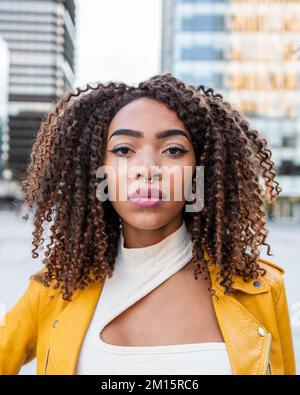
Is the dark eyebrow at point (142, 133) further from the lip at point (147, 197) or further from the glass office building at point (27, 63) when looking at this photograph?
the glass office building at point (27, 63)

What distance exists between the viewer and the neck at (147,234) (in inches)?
71.1

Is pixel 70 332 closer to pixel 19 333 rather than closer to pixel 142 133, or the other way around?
pixel 19 333

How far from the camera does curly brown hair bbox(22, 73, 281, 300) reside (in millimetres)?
1810

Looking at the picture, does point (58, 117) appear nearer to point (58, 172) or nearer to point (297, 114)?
point (58, 172)

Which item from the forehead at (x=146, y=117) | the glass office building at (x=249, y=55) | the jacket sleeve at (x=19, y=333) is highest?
the glass office building at (x=249, y=55)

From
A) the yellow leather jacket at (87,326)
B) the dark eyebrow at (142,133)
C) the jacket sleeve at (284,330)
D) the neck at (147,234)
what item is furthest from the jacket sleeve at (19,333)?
Result: the jacket sleeve at (284,330)

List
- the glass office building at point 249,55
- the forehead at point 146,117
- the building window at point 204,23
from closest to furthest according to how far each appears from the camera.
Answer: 1. the forehead at point 146,117
2. the glass office building at point 249,55
3. the building window at point 204,23

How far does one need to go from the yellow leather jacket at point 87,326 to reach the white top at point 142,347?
3 centimetres

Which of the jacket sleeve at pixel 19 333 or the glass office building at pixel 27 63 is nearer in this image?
the jacket sleeve at pixel 19 333

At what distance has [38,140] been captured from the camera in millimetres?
2088

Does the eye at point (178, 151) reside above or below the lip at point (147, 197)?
above

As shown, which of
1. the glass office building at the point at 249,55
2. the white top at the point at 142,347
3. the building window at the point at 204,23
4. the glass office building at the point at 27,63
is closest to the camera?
the white top at the point at 142,347

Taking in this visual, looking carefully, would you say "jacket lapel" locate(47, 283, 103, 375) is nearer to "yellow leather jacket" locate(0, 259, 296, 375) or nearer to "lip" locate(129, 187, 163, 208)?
"yellow leather jacket" locate(0, 259, 296, 375)

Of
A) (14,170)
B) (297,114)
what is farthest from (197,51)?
(14,170)
